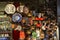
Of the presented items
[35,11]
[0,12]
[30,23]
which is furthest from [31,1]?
[0,12]

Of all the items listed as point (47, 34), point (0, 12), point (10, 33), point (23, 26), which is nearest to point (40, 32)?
point (47, 34)

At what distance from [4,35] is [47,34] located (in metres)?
0.50

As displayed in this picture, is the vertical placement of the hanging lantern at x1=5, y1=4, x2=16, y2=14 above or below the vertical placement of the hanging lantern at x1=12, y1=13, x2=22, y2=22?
above

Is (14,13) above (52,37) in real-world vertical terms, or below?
above

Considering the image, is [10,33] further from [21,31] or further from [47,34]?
[47,34]

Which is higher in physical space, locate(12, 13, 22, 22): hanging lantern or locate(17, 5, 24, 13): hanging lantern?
locate(17, 5, 24, 13): hanging lantern

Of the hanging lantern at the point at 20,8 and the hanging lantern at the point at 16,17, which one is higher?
the hanging lantern at the point at 20,8

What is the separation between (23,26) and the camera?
202 centimetres

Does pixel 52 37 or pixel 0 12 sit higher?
pixel 0 12

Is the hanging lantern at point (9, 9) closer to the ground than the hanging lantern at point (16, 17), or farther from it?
farther from it

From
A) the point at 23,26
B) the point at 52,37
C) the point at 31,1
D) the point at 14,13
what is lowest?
the point at 52,37

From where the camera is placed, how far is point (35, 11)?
2051 millimetres

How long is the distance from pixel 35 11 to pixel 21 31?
28cm

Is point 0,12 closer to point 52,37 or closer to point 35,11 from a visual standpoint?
point 35,11
